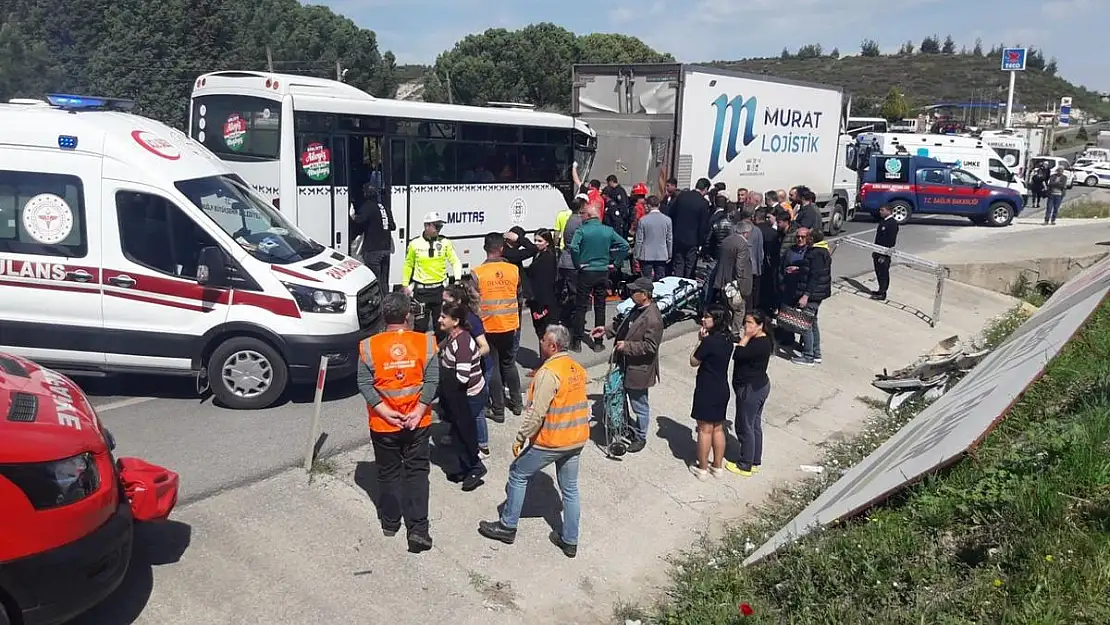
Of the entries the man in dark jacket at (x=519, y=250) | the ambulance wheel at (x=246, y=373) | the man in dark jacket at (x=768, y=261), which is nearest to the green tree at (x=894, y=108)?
the man in dark jacket at (x=768, y=261)

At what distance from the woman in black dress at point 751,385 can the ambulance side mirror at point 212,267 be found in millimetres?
4503

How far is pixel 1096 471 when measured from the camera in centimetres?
524

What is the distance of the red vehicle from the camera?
4.00 meters

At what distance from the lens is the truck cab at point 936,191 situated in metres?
25.6

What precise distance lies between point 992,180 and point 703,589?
A: 25088 mm

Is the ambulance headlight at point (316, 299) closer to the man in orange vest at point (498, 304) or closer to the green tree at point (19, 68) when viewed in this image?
the man in orange vest at point (498, 304)

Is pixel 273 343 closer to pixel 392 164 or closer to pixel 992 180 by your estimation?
pixel 392 164

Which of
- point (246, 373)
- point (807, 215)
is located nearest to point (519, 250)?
point (246, 373)

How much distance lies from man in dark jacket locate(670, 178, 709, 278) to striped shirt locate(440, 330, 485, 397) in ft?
21.4

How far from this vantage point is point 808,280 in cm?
1084

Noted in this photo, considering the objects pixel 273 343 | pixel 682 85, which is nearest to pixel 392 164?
pixel 273 343

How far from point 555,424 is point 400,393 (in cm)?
101

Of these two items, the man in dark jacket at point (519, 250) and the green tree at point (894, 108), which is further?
the green tree at point (894, 108)

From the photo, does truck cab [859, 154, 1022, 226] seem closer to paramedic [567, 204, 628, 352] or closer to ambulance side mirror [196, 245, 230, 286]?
paramedic [567, 204, 628, 352]
